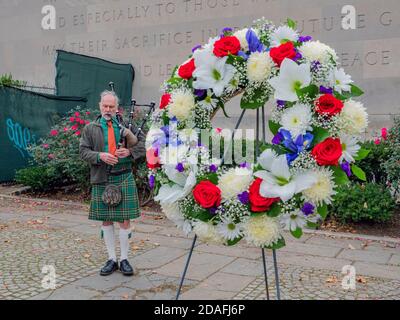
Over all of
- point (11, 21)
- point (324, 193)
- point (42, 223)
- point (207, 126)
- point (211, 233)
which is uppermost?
point (11, 21)

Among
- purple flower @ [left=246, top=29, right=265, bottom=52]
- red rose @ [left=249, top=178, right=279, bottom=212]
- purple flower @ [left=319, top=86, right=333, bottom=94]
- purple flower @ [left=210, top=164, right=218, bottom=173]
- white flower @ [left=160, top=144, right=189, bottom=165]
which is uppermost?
purple flower @ [left=246, top=29, right=265, bottom=52]

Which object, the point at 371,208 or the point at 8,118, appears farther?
the point at 8,118

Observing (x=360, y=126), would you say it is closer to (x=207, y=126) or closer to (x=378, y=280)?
(x=207, y=126)

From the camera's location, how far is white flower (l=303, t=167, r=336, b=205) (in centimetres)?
299

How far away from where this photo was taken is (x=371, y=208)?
700 cm

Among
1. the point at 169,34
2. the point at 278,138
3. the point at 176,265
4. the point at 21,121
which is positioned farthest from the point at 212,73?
the point at 169,34

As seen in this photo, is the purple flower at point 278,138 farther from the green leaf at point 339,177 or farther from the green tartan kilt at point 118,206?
the green tartan kilt at point 118,206

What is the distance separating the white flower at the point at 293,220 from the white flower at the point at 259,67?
0.90 metres

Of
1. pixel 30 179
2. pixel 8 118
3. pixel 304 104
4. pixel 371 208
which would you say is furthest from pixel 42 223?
pixel 304 104

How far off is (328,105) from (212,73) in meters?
0.81

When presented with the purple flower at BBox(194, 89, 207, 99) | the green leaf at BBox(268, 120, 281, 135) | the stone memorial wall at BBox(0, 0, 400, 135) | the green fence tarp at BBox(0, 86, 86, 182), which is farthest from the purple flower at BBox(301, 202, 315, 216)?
the green fence tarp at BBox(0, 86, 86, 182)

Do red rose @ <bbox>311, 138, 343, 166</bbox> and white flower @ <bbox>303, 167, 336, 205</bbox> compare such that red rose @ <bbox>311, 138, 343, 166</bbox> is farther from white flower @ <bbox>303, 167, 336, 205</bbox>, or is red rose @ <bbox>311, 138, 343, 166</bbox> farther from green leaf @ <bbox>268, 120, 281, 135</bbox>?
green leaf @ <bbox>268, 120, 281, 135</bbox>

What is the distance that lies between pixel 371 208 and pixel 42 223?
4872 millimetres

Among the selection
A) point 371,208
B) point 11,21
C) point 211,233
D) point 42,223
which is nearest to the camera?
point 211,233
